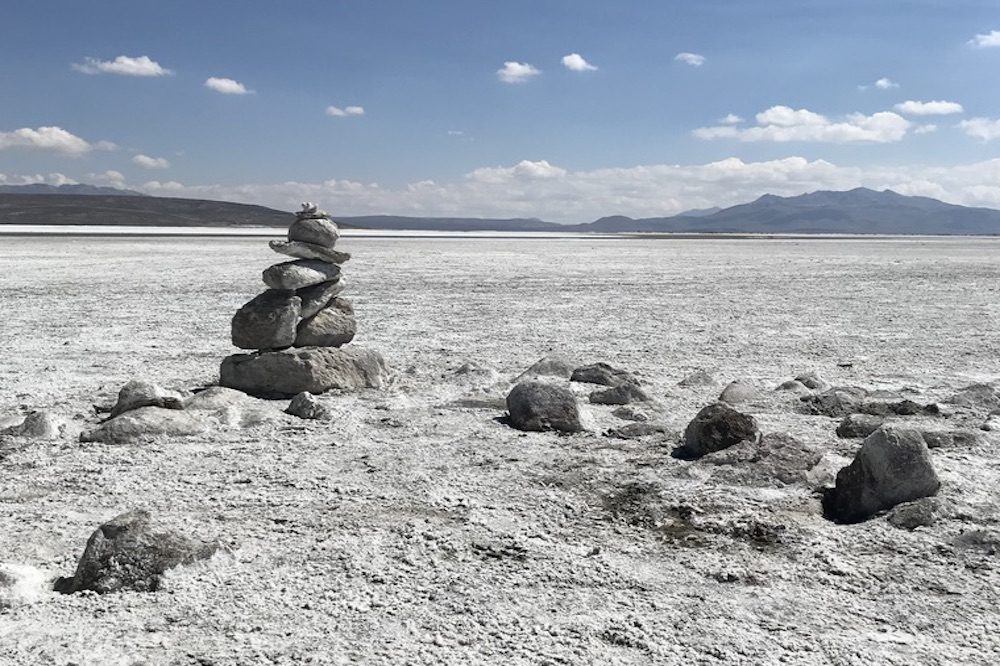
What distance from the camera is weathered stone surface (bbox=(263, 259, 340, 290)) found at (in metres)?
9.17

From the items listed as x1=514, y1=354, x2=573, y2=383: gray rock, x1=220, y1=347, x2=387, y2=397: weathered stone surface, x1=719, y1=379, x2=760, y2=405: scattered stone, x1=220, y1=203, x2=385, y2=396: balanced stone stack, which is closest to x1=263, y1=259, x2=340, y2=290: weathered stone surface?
x1=220, y1=203, x2=385, y2=396: balanced stone stack

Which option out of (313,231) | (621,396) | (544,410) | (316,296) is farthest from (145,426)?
(621,396)

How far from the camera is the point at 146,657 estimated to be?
3.72m

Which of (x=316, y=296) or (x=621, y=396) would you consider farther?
(x=316, y=296)

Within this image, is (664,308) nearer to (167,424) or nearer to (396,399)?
(396,399)

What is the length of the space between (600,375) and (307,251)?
11.7 ft

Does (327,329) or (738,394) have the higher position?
(327,329)

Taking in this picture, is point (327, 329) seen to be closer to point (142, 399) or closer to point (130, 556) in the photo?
point (142, 399)

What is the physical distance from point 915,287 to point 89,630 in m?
25.0

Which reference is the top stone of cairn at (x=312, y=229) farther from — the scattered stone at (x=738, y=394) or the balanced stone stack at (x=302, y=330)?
the scattered stone at (x=738, y=394)

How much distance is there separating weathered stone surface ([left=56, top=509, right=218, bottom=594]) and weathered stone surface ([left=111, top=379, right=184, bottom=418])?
10.3 feet

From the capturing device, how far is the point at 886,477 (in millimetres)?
5578

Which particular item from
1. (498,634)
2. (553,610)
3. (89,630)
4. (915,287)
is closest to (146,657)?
(89,630)

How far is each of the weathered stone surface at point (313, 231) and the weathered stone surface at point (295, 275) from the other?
257 millimetres
